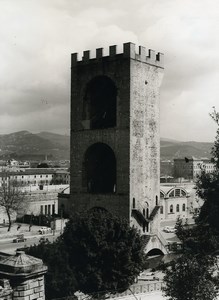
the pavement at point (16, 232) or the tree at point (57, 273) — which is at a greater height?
the tree at point (57, 273)

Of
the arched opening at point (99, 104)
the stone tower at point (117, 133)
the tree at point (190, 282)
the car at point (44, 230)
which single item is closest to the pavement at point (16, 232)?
the car at point (44, 230)

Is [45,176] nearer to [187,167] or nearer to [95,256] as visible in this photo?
[187,167]

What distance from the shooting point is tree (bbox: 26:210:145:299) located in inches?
1104

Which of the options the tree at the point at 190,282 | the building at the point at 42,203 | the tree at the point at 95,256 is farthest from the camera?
the building at the point at 42,203

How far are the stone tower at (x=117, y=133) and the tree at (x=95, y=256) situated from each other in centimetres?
941

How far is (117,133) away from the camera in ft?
135

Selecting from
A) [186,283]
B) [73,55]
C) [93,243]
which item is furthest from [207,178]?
[73,55]

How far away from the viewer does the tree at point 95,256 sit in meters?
28.0

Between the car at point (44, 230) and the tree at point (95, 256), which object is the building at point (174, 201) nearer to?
the car at point (44, 230)

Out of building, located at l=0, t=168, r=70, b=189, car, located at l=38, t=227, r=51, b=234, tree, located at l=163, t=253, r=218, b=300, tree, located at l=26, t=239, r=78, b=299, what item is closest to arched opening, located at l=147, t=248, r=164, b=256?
tree, located at l=26, t=239, r=78, b=299

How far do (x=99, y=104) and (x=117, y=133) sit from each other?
4.63 metres

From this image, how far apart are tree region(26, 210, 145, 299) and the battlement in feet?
51.7

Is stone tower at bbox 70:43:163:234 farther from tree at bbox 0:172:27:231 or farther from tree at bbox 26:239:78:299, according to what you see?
tree at bbox 0:172:27:231

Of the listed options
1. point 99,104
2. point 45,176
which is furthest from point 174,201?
point 45,176
